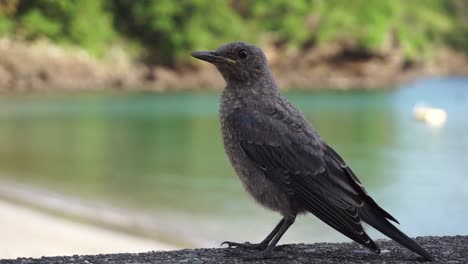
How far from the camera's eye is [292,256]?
4.65 m

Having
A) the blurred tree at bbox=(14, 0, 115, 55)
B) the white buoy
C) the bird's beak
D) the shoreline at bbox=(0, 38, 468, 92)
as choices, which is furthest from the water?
the blurred tree at bbox=(14, 0, 115, 55)

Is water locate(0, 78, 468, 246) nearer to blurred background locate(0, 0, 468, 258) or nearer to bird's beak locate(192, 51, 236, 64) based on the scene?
blurred background locate(0, 0, 468, 258)

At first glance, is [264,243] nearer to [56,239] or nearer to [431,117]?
[56,239]

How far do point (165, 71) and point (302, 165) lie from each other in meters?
38.5

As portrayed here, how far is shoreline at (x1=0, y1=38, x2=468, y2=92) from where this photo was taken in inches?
1484

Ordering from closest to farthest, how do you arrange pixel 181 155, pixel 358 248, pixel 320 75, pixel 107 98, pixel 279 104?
pixel 279 104 → pixel 358 248 → pixel 181 155 → pixel 107 98 → pixel 320 75

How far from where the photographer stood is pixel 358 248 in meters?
5.01

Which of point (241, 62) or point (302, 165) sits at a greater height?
point (241, 62)

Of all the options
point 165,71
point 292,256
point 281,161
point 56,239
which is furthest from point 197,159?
point 165,71

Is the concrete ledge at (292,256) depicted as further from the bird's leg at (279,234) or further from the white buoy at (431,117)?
the white buoy at (431,117)

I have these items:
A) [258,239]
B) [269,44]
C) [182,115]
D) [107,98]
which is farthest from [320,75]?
[258,239]

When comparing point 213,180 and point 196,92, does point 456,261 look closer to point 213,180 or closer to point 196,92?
point 213,180

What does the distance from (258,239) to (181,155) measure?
29.8 ft

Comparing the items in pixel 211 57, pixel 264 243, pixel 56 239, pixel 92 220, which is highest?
pixel 92 220
